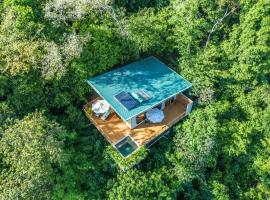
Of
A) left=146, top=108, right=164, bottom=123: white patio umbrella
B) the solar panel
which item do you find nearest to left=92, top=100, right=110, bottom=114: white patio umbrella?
the solar panel

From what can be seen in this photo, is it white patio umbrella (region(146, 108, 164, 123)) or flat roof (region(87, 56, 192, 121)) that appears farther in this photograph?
white patio umbrella (region(146, 108, 164, 123))

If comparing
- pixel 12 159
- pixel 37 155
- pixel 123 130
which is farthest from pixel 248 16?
pixel 12 159

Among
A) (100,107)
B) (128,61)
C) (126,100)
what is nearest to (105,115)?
(100,107)

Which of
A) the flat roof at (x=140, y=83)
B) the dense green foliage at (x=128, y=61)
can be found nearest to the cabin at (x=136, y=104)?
the flat roof at (x=140, y=83)

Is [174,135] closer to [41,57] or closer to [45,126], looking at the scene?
[45,126]

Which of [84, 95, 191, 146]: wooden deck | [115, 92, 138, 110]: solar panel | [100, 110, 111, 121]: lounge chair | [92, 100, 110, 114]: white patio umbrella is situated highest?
[115, 92, 138, 110]: solar panel

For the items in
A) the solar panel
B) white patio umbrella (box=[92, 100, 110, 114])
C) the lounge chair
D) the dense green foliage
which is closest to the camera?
the dense green foliage

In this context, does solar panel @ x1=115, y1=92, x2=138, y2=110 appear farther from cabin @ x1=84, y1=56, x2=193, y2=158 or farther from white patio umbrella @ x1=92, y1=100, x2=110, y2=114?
white patio umbrella @ x1=92, y1=100, x2=110, y2=114

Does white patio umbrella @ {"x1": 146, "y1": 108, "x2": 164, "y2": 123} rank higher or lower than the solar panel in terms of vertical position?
lower
